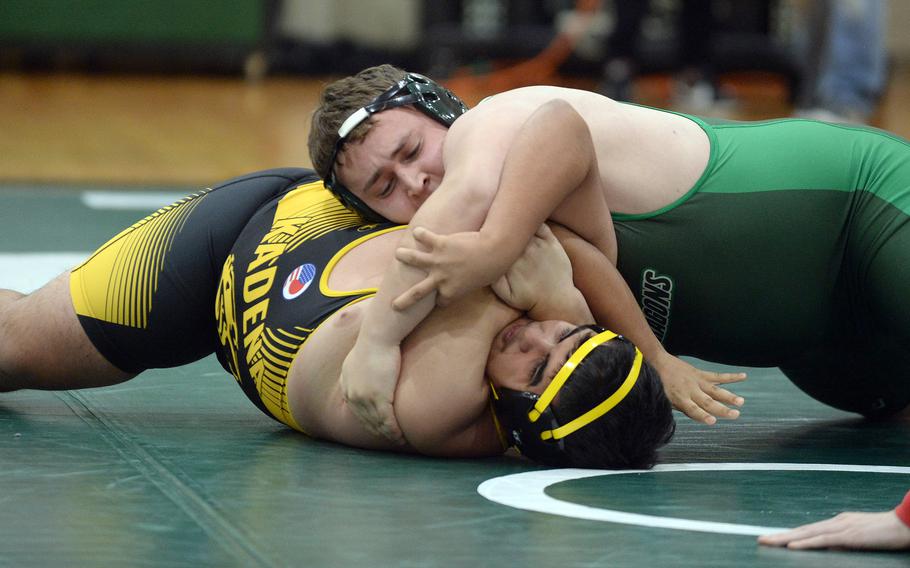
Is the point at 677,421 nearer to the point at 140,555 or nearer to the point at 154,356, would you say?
the point at 154,356

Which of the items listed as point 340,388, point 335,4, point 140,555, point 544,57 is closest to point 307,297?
point 340,388

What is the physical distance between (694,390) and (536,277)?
32cm

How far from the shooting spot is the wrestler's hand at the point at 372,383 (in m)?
2.26

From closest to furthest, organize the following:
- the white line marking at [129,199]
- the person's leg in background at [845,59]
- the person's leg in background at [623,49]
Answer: the white line marking at [129,199] < the person's leg in background at [845,59] < the person's leg in background at [623,49]

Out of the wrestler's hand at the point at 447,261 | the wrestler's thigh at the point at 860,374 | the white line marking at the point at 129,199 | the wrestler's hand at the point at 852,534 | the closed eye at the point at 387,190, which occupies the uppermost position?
the closed eye at the point at 387,190

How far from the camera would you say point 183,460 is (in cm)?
231

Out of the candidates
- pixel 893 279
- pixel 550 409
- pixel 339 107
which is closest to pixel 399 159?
pixel 339 107

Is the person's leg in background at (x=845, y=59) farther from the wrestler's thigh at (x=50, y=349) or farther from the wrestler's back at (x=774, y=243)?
the wrestler's thigh at (x=50, y=349)

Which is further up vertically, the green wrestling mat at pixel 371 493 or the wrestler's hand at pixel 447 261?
the wrestler's hand at pixel 447 261

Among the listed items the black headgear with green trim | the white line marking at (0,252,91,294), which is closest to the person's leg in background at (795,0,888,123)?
the white line marking at (0,252,91,294)

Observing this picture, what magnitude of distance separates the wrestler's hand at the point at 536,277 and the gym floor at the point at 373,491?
0.26 meters

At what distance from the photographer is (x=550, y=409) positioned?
2.22 meters

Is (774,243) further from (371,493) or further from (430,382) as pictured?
(371,493)

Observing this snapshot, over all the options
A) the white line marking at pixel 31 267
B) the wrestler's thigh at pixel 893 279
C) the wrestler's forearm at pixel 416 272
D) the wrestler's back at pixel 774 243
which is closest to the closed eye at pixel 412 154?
the wrestler's forearm at pixel 416 272
